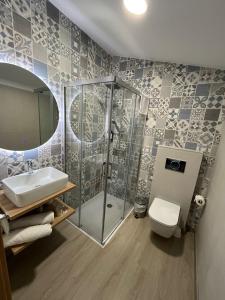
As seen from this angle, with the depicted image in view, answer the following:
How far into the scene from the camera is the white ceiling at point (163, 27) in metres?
0.95

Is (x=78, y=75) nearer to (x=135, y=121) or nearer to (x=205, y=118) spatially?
(x=135, y=121)

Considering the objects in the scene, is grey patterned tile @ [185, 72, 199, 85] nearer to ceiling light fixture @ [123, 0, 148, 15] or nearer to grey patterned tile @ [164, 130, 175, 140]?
grey patterned tile @ [164, 130, 175, 140]

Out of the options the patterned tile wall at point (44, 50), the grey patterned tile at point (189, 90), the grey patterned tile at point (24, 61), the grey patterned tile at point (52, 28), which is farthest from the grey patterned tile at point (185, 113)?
the grey patterned tile at point (24, 61)

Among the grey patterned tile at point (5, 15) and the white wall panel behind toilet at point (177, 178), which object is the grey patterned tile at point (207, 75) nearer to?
the white wall panel behind toilet at point (177, 178)

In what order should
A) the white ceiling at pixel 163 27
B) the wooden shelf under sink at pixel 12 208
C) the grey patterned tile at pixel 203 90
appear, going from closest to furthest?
the white ceiling at pixel 163 27 → the wooden shelf under sink at pixel 12 208 → the grey patterned tile at pixel 203 90

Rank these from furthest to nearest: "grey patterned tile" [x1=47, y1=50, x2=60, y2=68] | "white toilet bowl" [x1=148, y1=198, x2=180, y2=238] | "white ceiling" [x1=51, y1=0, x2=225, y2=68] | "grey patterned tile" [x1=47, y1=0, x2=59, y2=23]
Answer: "white toilet bowl" [x1=148, y1=198, x2=180, y2=238] → "grey patterned tile" [x1=47, y1=50, x2=60, y2=68] → "grey patterned tile" [x1=47, y1=0, x2=59, y2=23] → "white ceiling" [x1=51, y1=0, x2=225, y2=68]

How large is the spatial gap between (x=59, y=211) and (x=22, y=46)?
1.71m

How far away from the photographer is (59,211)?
1.64 metres

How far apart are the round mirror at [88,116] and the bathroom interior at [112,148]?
0.01m

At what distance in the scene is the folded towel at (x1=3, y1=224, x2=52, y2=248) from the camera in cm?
116

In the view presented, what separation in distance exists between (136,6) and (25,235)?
2012 mm

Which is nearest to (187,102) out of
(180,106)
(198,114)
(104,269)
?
(180,106)

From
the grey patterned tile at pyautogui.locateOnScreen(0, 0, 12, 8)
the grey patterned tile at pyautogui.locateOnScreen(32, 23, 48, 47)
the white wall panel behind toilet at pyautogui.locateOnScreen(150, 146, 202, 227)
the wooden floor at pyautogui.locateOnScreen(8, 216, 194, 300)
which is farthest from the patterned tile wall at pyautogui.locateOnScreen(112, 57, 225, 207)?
the grey patterned tile at pyautogui.locateOnScreen(0, 0, 12, 8)

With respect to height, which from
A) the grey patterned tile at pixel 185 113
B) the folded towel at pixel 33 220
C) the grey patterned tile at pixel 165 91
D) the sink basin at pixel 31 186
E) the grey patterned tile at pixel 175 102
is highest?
the grey patterned tile at pixel 165 91
